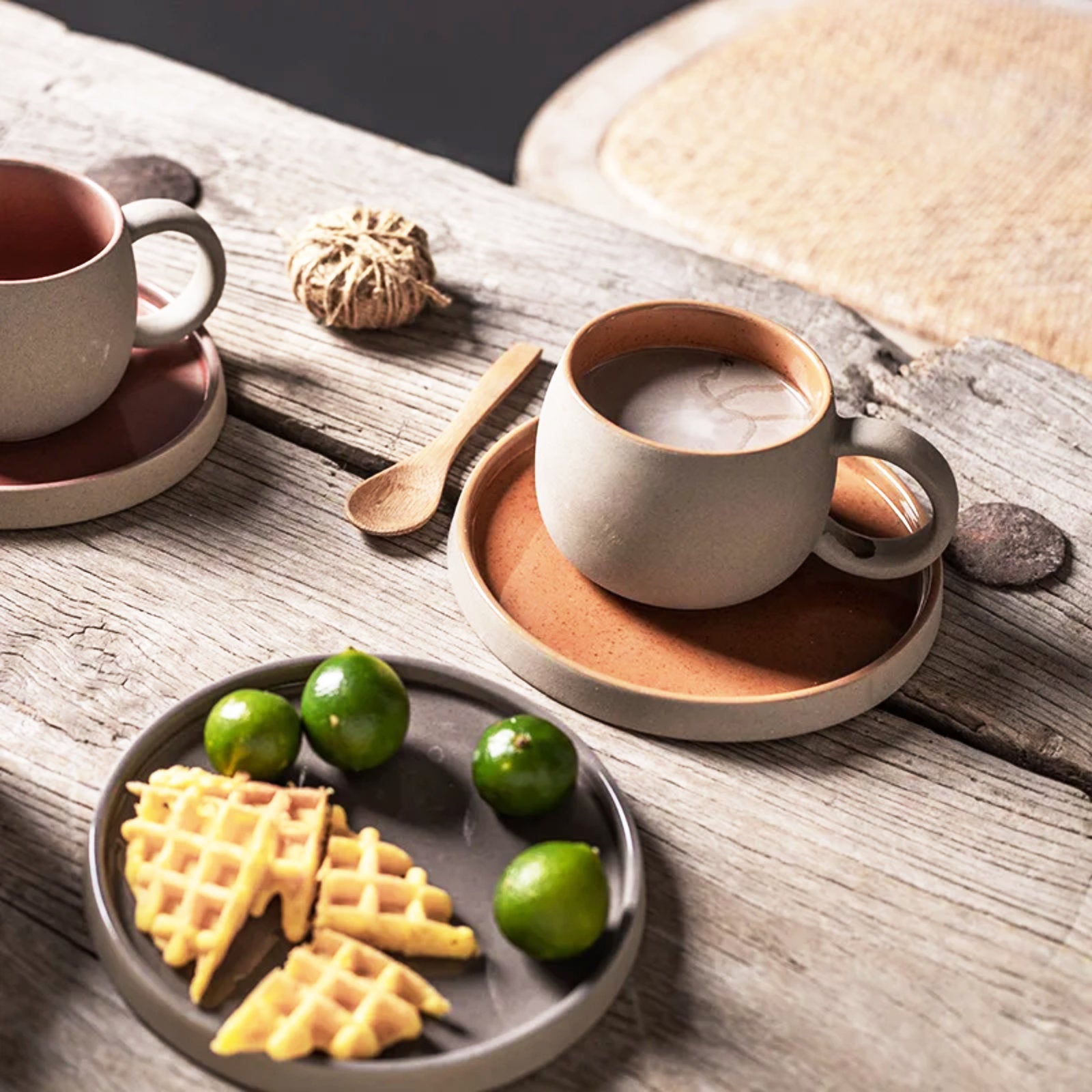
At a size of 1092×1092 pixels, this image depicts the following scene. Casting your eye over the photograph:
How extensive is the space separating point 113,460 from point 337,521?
177 mm

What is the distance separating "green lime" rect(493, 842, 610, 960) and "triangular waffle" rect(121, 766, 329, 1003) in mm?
112

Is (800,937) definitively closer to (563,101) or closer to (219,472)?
(219,472)

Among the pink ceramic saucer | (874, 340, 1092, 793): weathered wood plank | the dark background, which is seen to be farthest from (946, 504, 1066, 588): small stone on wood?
the dark background

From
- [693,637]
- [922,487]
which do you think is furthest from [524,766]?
[922,487]

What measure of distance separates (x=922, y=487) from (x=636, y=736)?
0.86ft

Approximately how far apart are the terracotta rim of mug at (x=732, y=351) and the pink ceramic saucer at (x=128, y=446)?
0.33 metres

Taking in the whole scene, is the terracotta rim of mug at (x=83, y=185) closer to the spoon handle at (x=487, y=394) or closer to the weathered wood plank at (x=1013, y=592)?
the spoon handle at (x=487, y=394)

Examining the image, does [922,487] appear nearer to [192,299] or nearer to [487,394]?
[487,394]

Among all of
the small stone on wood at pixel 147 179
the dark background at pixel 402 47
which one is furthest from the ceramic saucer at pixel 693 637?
the dark background at pixel 402 47

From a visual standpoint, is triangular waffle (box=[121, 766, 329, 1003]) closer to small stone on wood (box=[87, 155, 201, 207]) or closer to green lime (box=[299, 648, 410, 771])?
green lime (box=[299, 648, 410, 771])

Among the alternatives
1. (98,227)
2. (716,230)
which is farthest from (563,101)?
(98,227)

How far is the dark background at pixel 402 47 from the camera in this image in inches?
151

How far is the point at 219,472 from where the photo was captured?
1.12m

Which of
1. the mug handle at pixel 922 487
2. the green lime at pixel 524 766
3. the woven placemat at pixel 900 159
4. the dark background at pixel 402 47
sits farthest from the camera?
the dark background at pixel 402 47
